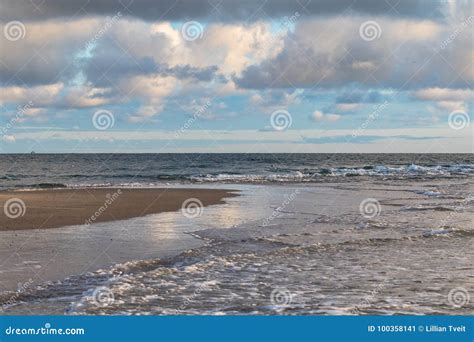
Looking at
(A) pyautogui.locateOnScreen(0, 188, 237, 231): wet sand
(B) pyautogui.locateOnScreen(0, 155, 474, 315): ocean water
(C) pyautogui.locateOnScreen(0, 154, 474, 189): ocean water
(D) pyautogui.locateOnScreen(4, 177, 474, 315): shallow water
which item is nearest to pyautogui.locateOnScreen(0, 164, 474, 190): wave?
(C) pyautogui.locateOnScreen(0, 154, 474, 189): ocean water

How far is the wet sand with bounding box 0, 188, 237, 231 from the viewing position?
17736 millimetres

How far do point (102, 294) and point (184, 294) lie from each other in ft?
4.27

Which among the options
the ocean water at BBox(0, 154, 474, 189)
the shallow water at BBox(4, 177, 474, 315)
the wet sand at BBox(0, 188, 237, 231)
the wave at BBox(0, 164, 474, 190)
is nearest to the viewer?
the shallow water at BBox(4, 177, 474, 315)

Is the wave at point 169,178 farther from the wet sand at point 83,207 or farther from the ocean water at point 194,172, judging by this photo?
the wet sand at point 83,207

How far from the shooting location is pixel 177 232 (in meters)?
15.7

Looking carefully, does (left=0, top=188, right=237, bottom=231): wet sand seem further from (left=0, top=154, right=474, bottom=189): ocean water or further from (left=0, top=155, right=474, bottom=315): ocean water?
(left=0, top=154, right=474, bottom=189): ocean water

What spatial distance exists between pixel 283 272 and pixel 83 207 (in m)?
13.6

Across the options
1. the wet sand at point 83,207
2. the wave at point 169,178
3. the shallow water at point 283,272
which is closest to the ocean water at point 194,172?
the wave at point 169,178

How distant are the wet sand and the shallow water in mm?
1785

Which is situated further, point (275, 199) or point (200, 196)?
point (200, 196)

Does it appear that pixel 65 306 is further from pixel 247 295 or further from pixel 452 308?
pixel 452 308

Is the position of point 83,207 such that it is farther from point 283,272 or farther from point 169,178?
point 169,178

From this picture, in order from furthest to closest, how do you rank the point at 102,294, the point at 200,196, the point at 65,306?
the point at 200,196
the point at 102,294
the point at 65,306

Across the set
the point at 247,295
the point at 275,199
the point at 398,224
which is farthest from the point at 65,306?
the point at 275,199
